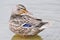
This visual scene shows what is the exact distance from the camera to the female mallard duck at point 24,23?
2.66 feet

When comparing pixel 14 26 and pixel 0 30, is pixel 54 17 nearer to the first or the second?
pixel 0 30

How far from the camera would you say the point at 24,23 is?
82 cm

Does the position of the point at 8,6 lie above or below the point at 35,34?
above

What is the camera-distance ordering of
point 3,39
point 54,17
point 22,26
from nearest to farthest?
point 22,26, point 3,39, point 54,17

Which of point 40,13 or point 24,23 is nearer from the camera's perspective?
point 24,23

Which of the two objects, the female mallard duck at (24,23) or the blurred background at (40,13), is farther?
the blurred background at (40,13)

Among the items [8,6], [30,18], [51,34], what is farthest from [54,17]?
[30,18]

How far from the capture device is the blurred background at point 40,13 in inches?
48.0

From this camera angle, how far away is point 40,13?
1.33 m

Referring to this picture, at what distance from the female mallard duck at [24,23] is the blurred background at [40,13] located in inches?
14.7

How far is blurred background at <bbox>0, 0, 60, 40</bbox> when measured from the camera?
1220mm

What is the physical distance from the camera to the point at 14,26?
820 millimetres

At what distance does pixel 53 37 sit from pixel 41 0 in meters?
0.33

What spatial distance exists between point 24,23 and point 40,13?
1.73 ft
